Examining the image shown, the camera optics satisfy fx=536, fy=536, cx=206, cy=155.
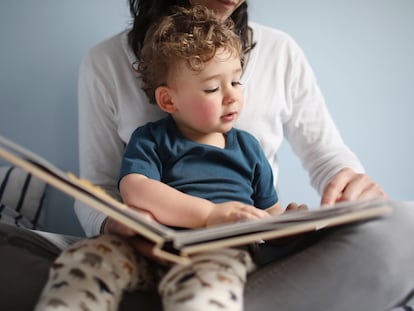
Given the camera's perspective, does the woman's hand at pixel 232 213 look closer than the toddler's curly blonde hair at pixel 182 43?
Yes

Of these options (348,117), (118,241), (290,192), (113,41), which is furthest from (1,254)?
(348,117)

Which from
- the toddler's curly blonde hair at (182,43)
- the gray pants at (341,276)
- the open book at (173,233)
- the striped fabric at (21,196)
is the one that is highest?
the toddler's curly blonde hair at (182,43)

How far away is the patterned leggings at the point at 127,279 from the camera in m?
0.72

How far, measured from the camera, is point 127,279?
822mm

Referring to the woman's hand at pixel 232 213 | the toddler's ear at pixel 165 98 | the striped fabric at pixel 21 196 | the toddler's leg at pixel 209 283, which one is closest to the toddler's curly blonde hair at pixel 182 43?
the toddler's ear at pixel 165 98

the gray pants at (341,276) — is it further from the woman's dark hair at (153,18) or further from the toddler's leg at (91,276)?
Answer: the woman's dark hair at (153,18)

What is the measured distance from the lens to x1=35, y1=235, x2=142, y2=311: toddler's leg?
2.40ft

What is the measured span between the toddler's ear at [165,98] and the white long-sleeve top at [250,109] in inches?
4.4

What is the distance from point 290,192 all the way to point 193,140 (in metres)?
0.63

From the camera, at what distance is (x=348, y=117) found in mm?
1608

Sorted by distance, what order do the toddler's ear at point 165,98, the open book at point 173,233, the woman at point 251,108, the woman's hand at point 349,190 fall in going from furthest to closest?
1. the woman at point 251,108
2. the toddler's ear at point 165,98
3. the woman's hand at point 349,190
4. the open book at point 173,233

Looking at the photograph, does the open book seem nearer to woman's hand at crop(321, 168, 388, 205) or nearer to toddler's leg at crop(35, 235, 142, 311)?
toddler's leg at crop(35, 235, 142, 311)

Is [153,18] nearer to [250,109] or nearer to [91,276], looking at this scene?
[250,109]

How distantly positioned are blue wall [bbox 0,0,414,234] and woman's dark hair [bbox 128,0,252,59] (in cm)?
29
